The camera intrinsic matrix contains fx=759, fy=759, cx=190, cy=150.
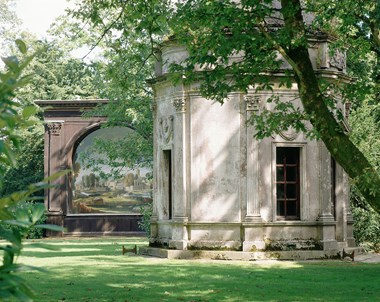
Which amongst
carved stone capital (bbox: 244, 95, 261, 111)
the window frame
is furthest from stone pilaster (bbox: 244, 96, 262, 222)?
the window frame

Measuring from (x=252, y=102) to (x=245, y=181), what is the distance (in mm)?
2082

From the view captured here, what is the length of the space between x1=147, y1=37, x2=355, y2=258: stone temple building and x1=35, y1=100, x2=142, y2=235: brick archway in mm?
17984

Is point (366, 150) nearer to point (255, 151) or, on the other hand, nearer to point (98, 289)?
point (255, 151)

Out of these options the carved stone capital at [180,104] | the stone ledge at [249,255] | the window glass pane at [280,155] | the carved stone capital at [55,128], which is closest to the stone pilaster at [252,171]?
the window glass pane at [280,155]

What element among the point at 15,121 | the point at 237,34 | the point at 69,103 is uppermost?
the point at 69,103

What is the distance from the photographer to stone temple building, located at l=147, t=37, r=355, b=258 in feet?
64.6

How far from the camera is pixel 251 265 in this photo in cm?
1806

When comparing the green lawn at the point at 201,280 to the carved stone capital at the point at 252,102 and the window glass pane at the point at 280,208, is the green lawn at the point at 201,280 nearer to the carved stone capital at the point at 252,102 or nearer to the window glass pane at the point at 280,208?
the window glass pane at the point at 280,208

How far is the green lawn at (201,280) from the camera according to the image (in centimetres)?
1230

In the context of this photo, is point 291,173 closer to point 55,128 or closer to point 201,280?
point 201,280

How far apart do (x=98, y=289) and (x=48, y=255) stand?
32.9 feet

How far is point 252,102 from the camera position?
19922 mm

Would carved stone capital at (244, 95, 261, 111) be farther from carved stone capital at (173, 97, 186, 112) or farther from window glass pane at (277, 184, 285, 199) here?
window glass pane at (277, 184, 285, 199)

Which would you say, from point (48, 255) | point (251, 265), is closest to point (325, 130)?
point (251, 265)
